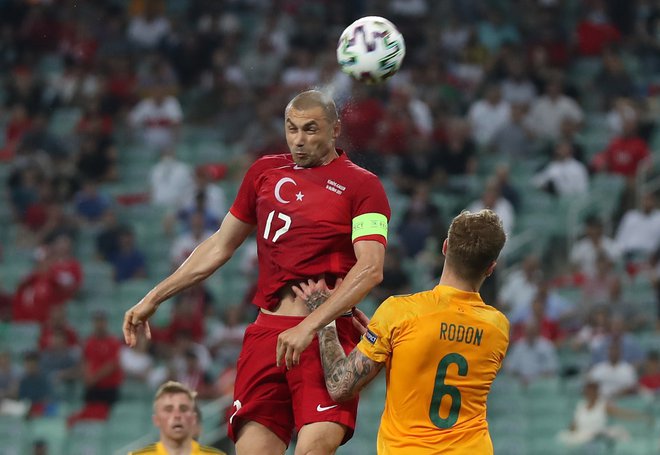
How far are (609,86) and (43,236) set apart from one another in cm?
774

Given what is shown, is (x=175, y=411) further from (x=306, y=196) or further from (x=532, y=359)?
(x=532, y=359)

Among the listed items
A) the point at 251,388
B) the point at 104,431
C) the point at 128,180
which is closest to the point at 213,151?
the point at 128,180

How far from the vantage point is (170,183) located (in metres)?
16.2

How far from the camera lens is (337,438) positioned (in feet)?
19.0

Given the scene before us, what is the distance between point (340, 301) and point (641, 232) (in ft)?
31.1

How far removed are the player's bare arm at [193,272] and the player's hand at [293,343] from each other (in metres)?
0.81

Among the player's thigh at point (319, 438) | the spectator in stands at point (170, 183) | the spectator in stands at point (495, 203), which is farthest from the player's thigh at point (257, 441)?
the spectator in stands at point (170, 183)

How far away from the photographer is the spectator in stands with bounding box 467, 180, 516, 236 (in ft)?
47.8

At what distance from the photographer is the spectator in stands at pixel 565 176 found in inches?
607

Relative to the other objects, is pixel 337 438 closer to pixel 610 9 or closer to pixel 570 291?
pixel 570 291

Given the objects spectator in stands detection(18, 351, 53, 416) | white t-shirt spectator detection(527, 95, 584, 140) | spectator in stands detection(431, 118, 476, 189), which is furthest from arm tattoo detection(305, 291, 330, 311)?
white t-shirt spectator detection(527, 95, 584, 140)

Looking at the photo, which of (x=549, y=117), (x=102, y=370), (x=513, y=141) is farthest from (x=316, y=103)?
(x=549, y=117)

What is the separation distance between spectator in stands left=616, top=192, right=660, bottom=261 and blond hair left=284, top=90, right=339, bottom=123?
29.9ft

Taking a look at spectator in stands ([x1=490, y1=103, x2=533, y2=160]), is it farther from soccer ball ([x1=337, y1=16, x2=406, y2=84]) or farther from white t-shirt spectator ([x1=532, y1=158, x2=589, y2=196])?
soccer ball ([x1=337, y1=16, x2=406, y2=84])
